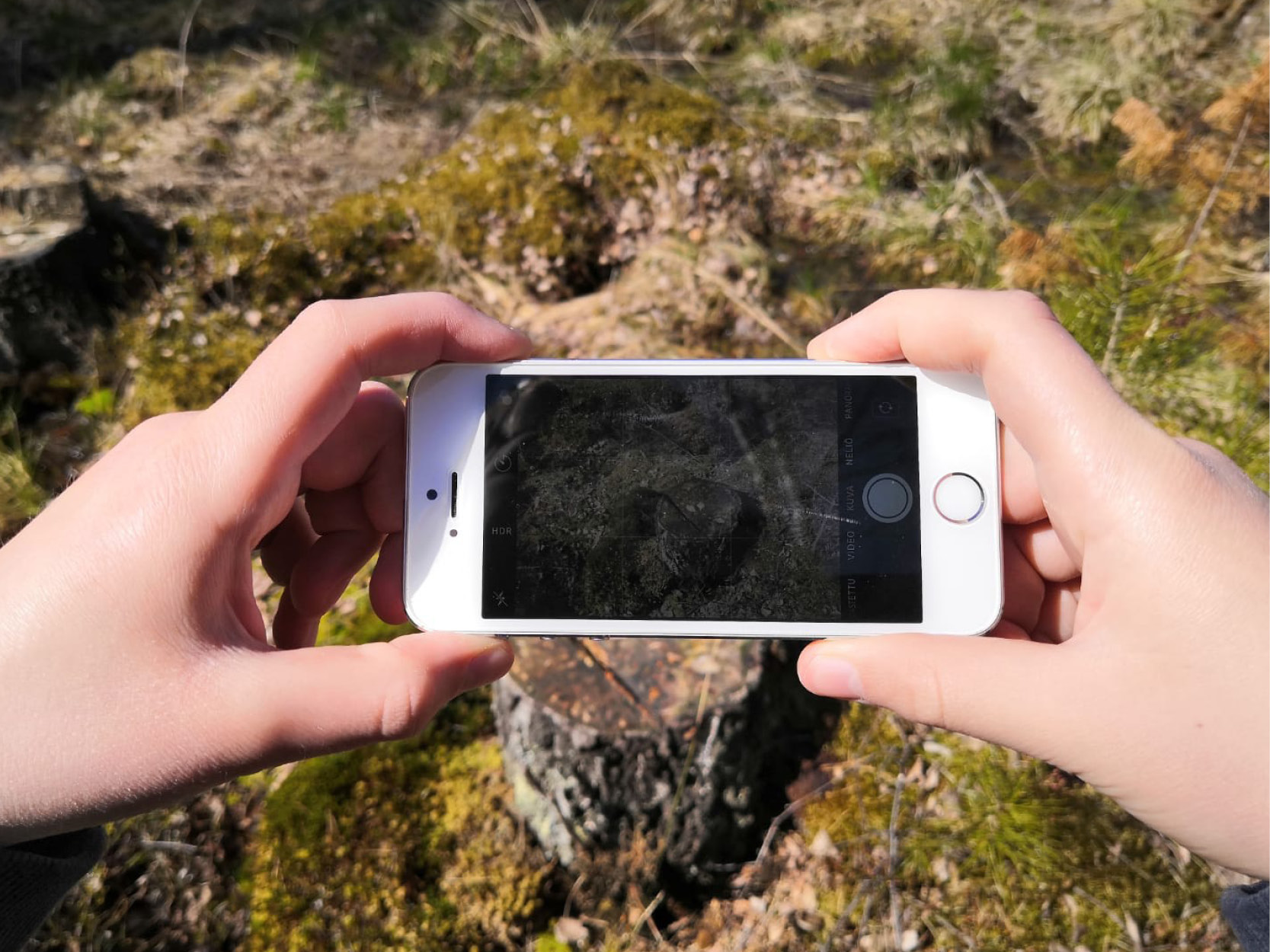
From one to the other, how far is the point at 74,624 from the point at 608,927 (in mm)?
2383

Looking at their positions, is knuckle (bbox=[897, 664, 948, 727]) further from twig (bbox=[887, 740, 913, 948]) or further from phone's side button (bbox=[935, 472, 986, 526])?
twig (bbox=[887, 740, 913, 948])

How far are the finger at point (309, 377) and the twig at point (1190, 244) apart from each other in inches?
115

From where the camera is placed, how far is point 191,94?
622cm

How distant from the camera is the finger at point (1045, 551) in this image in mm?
2307

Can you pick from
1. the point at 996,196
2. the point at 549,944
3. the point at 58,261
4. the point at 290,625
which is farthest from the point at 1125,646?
the point at 58,261

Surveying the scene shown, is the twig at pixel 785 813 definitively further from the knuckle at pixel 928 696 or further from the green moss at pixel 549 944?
the knuckle at pixel 928 696

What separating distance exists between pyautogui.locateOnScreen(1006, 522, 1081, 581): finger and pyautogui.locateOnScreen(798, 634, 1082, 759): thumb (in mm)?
577

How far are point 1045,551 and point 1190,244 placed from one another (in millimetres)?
2330

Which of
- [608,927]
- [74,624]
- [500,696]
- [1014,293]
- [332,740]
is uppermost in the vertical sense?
[1014,293]

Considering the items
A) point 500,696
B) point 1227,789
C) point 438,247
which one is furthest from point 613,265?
point 1227,789

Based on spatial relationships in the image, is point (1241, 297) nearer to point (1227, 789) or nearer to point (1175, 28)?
point (1175, 28)

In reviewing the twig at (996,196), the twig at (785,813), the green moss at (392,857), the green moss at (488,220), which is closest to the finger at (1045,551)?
the twig at (785,813)

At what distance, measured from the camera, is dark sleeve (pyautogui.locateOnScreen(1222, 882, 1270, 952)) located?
1954 mm

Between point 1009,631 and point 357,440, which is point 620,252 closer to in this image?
point 357,440
